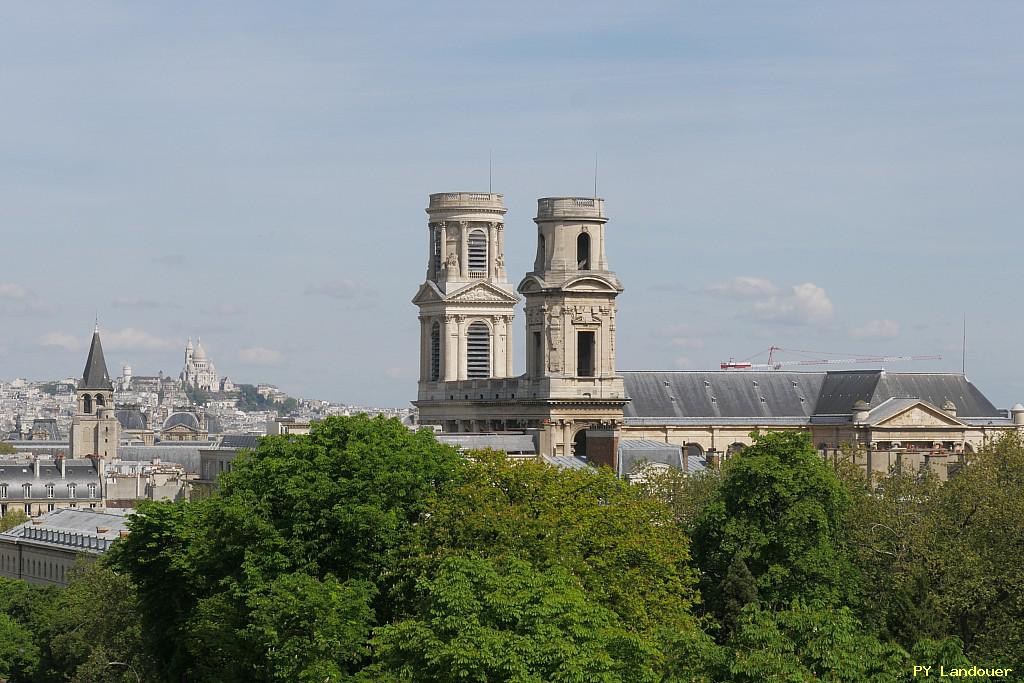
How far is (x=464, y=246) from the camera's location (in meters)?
150

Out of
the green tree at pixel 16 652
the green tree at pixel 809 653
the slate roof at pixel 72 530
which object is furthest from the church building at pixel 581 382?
the green tree at pixel 809 653

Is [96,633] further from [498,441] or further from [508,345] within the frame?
[508,345]

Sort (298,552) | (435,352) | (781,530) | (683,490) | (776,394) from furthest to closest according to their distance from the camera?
1. (435,352)
2. (776,394)
3. (683,490)
4. (781,530)
5. (298,552)

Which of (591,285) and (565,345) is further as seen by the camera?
(591,285)

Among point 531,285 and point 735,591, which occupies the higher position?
point 531,285

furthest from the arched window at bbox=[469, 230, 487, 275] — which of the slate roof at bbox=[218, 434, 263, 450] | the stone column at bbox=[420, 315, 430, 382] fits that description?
the slate roof at bbox=[218, 434, 263, 450]

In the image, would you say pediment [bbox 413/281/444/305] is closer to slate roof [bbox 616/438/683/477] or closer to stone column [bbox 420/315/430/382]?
stone column [bbox 420/315/430/382]

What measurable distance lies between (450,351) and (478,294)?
3.66m

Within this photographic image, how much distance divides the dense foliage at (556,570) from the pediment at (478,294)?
7236 centimetres

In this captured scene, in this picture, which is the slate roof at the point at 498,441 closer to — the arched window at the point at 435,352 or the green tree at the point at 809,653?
the arched window at the point at 435,352

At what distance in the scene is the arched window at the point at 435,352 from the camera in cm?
15112

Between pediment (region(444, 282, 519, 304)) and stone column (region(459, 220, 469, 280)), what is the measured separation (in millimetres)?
1548

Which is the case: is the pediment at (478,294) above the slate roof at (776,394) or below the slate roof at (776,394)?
above

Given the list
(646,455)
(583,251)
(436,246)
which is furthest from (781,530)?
(436,246)
